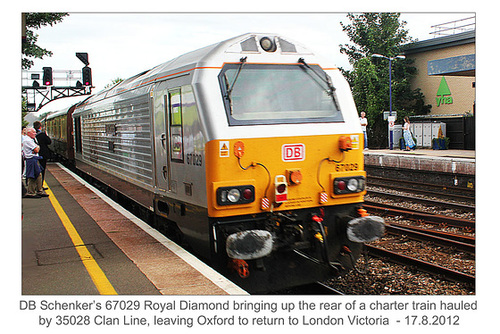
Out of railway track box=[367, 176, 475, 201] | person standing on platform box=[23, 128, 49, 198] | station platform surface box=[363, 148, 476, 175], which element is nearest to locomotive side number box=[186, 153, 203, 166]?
person standing on platform box=[23, 128, 49, 198]

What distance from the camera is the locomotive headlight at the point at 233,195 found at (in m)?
5.18

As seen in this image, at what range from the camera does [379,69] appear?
3023cm

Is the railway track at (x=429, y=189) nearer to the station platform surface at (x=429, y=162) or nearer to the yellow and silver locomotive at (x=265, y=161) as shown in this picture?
the station platform surface at (x=429, y=162)

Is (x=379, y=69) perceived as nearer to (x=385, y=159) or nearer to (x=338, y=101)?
(x=385, y=159)

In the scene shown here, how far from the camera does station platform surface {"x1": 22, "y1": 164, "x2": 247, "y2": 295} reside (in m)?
4.91

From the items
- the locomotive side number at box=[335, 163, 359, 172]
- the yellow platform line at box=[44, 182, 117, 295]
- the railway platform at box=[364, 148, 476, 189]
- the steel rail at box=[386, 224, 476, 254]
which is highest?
the locomotive side number at box=[335, 163, 359, 172]

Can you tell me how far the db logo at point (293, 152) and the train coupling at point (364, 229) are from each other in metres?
0.93

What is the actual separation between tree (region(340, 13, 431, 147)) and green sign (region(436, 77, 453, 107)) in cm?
116

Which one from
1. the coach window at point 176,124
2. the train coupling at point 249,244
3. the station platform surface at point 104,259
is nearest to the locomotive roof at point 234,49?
the coach window at point 176,124

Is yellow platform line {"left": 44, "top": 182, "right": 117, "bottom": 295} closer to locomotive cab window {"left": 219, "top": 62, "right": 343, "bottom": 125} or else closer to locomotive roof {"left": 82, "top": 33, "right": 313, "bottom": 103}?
locomotive cab window {"left": 219, "top": 62, "right": 343, "bottom": 125}

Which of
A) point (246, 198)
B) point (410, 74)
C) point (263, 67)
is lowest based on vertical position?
point (246, 198)

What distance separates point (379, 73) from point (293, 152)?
86.7 feet

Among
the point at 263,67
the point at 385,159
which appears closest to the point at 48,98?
the point at 385,159
